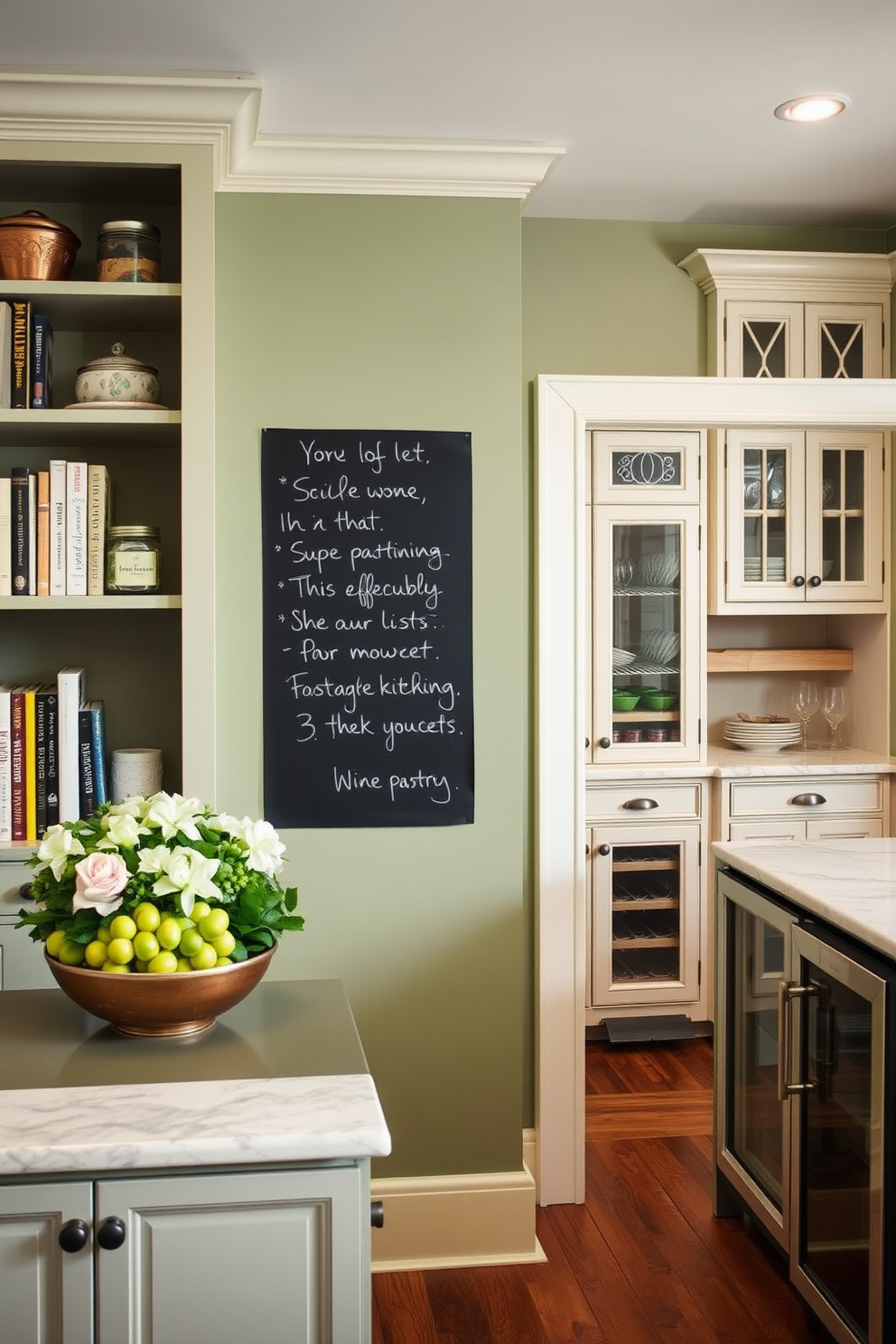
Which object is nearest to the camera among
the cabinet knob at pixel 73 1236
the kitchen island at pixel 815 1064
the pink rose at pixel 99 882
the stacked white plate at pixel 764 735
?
the cabinet knob at pixel 73 1236

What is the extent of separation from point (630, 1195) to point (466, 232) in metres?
2.45

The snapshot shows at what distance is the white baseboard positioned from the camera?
9.04 ft

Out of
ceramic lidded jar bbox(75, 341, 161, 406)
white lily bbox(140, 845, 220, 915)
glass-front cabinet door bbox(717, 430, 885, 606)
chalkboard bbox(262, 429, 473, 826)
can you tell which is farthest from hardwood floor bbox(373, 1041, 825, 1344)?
ceramic lidded jar bbox(75, 341, 161, 406)

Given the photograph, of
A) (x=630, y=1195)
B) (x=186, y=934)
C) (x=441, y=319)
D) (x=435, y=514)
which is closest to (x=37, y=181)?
(x=441, y=319)

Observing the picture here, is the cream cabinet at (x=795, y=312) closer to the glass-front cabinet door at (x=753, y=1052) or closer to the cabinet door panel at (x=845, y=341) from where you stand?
the cabinet door panel at (x=845, y=341)

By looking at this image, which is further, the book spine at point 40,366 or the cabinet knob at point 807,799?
the cabinet knob at point 807,799

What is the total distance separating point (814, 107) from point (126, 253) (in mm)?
1565

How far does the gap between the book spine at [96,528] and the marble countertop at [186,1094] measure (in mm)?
1107

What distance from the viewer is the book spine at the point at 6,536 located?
8.38 feet

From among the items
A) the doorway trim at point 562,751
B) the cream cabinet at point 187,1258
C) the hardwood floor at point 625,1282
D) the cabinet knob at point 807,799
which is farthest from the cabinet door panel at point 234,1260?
the cabinet knob at point 807,799

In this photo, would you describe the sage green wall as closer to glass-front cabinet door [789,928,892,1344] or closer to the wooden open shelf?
glass-front cabinet door [789,928,892,1344]

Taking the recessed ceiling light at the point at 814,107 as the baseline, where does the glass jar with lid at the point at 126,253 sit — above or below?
below

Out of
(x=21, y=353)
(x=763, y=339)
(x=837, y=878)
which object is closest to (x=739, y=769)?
(x=763, y=339)

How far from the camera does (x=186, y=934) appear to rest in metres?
1.51
